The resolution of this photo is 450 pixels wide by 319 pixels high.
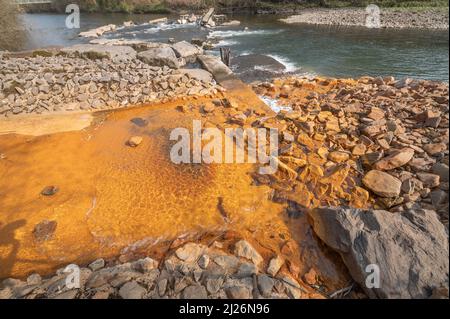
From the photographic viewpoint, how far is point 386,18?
62.8 ft

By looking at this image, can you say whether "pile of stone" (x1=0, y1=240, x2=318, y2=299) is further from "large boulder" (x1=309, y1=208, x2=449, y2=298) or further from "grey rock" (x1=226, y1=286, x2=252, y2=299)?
"large boulder" (x1=309, y1=208, x2=449, y2=298)

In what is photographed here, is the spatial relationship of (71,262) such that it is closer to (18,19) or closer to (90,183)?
(90,183)

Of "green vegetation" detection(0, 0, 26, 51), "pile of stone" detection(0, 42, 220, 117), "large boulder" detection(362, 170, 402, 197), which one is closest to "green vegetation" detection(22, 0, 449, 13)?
"green vegetation" detection(0, 0, 26, 51)

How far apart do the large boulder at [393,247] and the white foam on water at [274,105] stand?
4.29 m

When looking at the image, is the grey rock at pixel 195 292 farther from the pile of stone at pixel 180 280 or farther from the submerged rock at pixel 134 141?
the submerged rock at pixel 134 141

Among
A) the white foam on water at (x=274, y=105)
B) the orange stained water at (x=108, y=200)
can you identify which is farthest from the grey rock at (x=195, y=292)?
the white foam on water at (x=274, y=105)

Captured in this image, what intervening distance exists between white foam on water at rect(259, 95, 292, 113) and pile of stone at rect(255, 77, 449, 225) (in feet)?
1.36

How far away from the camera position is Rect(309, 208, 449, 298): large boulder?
9.28ft

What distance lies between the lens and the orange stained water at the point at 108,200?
161 inches

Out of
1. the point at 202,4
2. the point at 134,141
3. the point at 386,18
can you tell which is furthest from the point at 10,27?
the point at 386,18

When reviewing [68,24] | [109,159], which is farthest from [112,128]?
[68,24]

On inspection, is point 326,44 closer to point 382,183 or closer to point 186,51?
point 186,51

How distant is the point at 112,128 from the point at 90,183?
2.21 metres

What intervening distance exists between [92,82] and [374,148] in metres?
7.81
